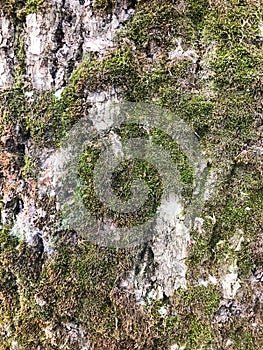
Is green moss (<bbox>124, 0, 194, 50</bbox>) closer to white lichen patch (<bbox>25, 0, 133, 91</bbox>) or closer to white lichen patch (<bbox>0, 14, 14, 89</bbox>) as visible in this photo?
white lichen patch (<bbox>25, 0, 133, 91</bbox>)

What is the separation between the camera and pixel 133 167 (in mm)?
1458

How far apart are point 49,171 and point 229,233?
2.56 feet

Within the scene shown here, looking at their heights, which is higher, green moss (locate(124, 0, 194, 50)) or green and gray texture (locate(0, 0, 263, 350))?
green moss (locate(124, 0, 194, 50))

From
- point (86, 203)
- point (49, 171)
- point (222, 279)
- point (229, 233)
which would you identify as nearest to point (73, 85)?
point (49, 171)

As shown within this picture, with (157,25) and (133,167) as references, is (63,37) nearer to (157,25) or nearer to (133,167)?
(157,25)

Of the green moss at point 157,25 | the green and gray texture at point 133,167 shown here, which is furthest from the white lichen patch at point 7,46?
the green moss at point 157,25

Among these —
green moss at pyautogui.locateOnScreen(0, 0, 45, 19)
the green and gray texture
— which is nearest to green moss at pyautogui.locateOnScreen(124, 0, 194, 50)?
the green and gray texture

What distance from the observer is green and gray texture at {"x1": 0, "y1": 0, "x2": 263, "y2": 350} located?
1424mm

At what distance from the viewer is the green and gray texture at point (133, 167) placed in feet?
4.67

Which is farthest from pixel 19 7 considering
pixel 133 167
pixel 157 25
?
pixel 133 167

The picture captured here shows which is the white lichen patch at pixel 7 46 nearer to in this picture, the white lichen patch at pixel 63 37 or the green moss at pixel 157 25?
the white lichen patch at pixel 63 37

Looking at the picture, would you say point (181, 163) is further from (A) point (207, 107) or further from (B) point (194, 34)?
(B) point (194, 34)

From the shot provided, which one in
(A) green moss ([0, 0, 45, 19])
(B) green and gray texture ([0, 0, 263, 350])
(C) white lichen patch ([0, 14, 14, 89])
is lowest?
(B) green and gray texture ([0, 0, 263, 350])

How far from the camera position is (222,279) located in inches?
59.2
